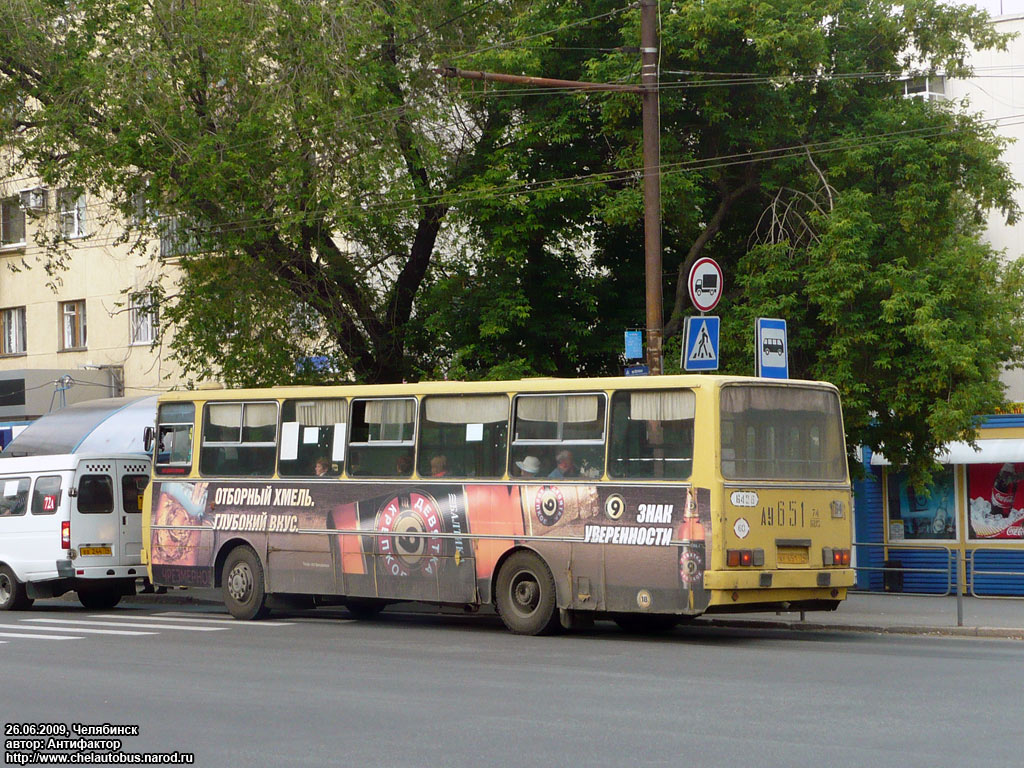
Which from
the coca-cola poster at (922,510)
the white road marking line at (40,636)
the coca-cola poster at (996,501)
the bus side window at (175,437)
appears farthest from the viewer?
the coca-cola poster at (922,510)

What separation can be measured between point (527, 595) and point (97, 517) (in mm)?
8142

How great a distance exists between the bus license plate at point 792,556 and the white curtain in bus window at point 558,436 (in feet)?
7.01

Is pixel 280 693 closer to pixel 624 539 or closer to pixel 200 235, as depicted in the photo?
pixel 624 539

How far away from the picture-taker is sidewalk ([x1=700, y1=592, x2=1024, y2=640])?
17484 mm

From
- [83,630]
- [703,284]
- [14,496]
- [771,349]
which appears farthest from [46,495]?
[771,349]

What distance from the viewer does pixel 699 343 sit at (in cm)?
1806

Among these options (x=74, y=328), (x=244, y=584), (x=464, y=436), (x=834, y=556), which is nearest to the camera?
(x=834, y=556)

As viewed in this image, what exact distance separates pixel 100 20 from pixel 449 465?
982cm

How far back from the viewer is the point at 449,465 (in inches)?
696

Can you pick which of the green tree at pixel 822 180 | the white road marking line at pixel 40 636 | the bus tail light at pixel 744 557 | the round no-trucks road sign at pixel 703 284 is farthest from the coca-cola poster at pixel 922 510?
the white road marking line at pixel 40 636

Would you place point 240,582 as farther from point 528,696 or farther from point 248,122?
point 528,696

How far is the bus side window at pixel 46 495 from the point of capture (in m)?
21.9

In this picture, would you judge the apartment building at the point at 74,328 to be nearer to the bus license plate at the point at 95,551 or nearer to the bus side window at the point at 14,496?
the bus side window at the point at 14,496

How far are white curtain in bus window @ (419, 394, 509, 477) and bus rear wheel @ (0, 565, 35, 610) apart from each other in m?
7.96
